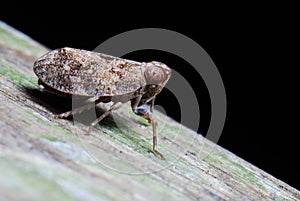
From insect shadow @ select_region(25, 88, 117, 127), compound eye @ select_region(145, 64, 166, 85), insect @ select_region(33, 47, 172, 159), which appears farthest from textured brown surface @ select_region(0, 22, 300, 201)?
compound eye @ select_region(145, 64, 166, 85)

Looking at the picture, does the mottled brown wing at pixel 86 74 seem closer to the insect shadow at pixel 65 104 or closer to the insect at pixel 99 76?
the insect at pixel 99 76

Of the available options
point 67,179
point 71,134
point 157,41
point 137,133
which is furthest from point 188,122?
point 67,179

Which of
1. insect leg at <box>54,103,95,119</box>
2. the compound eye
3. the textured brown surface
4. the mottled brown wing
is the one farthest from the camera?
the compound eye

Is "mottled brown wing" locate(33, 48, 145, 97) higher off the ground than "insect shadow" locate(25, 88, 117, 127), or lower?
higher

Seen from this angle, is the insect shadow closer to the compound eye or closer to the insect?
the insect

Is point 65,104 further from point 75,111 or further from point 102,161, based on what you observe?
point 102,161

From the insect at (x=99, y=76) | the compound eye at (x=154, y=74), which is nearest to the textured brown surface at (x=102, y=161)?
the insect at (x=99, y=76)
